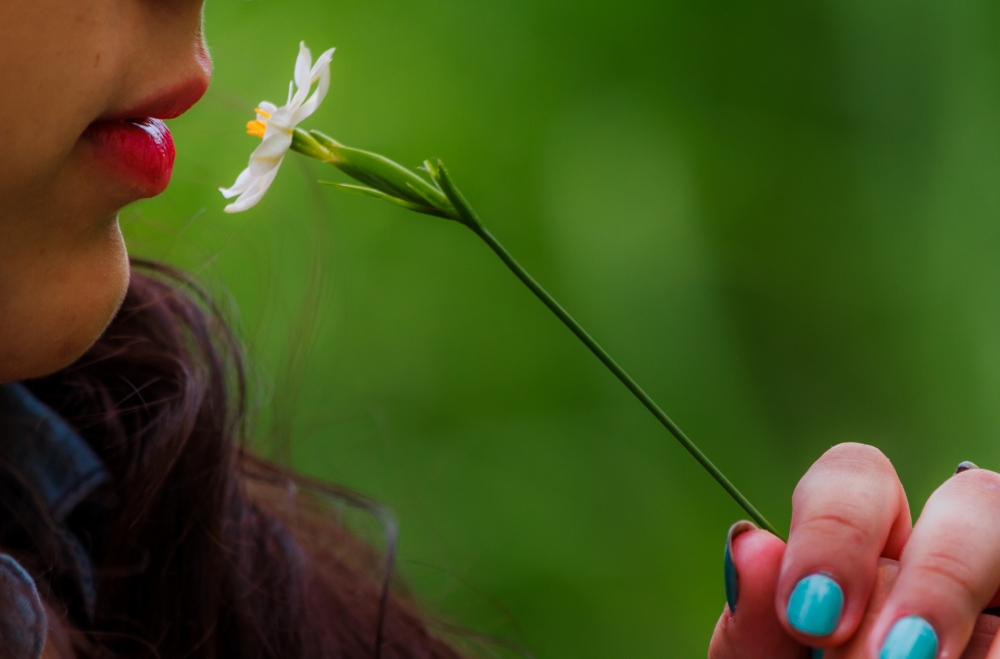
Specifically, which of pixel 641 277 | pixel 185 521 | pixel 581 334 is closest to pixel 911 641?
pixel 581 334

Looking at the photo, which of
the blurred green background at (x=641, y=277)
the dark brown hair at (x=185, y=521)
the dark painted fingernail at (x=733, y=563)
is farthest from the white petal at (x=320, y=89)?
the blurred green background at (x=641, y=277)

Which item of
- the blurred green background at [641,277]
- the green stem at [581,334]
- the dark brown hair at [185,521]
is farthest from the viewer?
the blurred green background at [641,277]

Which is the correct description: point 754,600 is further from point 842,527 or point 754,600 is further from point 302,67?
point 302,67

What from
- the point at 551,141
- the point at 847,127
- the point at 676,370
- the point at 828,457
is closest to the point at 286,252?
the point at 551,141

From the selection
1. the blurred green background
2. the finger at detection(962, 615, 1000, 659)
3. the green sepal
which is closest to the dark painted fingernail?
the finger at detection(962, 615, 1000, 659)

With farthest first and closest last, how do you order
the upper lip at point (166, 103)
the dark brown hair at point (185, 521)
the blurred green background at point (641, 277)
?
1. the blurred green background at point (641, 277)
2. the dark brown hair at point (185, 521)
3. the upper lip at point (166, 103)

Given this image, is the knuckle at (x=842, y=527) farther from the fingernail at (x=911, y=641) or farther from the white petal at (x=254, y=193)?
the white petal at (x=254, y=193)

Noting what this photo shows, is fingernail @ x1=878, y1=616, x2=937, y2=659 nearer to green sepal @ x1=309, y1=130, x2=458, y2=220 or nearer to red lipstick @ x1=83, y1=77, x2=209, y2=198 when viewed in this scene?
green sepal @ x1=309, y1=130, x2=458, y2=220
